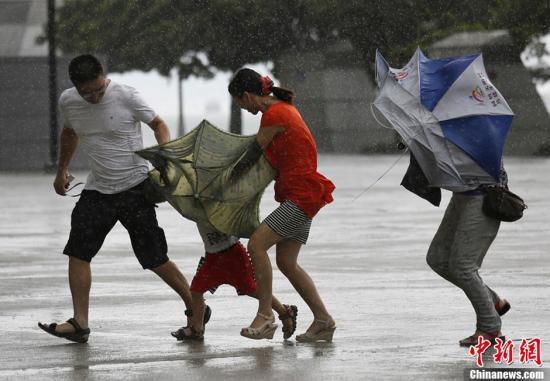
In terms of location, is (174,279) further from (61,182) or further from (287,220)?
(287,220)

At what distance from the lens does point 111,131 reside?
964 centimetres

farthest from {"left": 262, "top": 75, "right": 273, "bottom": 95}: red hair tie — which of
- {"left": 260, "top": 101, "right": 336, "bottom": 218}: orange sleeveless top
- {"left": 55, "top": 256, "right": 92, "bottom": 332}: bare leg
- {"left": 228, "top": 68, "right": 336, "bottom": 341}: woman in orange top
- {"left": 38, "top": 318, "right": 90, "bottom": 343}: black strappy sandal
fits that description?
{"left": 38, "top": 318, "right": 90, "bottom": 343}: black strappy sandal

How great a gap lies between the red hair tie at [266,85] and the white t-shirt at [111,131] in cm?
89

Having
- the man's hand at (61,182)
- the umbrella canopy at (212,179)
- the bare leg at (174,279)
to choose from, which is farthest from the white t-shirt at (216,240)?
the man's hand at (61,182)

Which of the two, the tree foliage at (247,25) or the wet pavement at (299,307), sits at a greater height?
the tree foliage at (247,25)

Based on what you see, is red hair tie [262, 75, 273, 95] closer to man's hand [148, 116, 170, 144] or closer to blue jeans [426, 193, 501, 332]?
man's hand [148, 116, 170, 144]

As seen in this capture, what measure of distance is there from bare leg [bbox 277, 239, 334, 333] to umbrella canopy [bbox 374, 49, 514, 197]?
96 centimetres

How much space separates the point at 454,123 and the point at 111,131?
2.26 meters

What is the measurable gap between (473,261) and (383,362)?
1.00 meters

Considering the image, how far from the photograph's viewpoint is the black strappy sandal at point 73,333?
9.28 metres

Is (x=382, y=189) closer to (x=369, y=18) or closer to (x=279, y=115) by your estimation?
(x=279, y=115)

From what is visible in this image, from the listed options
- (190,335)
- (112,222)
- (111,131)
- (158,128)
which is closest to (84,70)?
(111,131)

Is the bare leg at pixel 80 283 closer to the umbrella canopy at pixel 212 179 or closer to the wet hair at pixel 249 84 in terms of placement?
the umbrella canopy at pixel 212 179

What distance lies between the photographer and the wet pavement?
8.23 m
